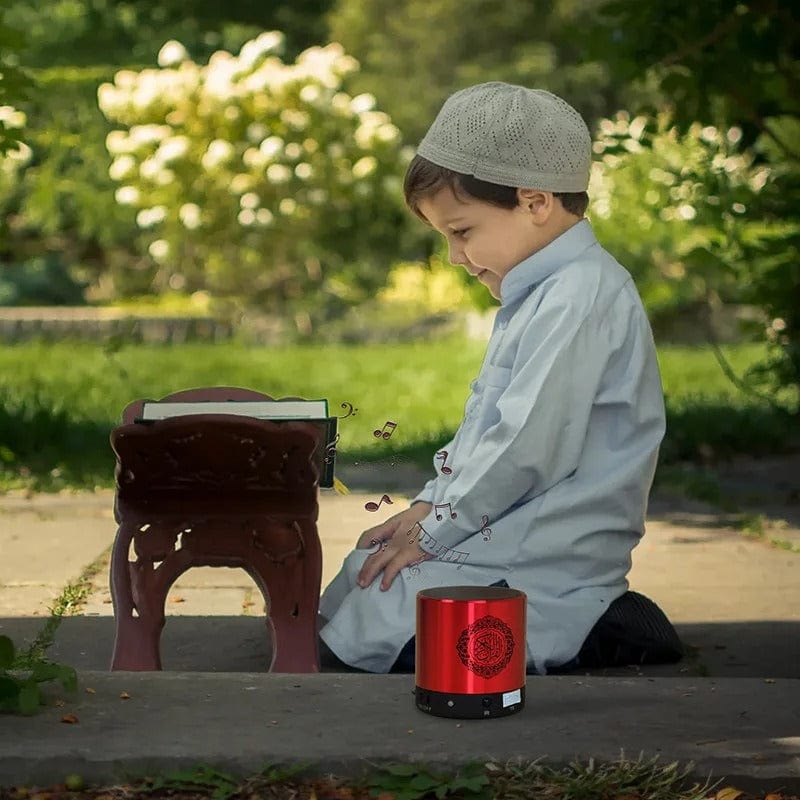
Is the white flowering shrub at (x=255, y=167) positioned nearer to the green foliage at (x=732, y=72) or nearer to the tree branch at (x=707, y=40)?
the green foliage at (x=732, y=72)

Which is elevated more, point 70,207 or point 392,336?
point 70,207

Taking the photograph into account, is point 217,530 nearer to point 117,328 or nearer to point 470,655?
point 470,655

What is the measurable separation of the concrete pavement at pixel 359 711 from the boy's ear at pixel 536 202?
90 centimetres

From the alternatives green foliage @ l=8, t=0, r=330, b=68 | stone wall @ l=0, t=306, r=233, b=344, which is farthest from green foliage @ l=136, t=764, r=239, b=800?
green foliage @ l=8, t=0, r=330, b=68

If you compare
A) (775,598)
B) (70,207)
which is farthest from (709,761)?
(70,207)

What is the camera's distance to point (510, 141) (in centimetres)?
308

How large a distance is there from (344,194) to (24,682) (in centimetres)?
1335

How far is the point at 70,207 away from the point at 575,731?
694 inches

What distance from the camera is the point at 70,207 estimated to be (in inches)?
765

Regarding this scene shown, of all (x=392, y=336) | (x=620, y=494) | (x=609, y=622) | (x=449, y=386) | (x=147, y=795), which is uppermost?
(x=392, y=336)

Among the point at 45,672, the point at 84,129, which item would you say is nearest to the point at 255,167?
the point at 84,129

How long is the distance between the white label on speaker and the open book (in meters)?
0.72

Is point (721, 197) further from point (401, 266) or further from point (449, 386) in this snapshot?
point (401, 266)

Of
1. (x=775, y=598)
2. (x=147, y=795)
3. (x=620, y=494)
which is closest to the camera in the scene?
(x=147, y=795)
